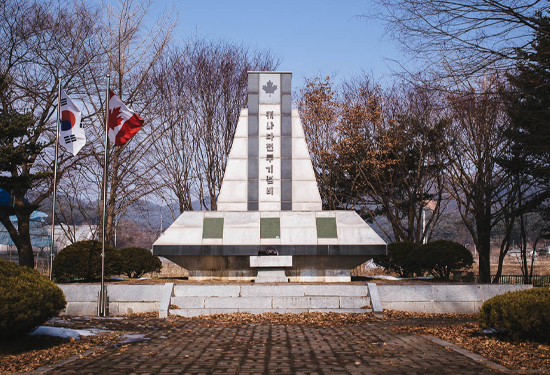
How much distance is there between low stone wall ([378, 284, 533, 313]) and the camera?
12953 millimetres

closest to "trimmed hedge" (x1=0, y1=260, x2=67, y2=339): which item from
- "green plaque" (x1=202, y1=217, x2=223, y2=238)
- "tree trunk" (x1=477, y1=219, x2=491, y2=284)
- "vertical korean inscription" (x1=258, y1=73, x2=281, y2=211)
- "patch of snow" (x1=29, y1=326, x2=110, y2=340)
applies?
"patch of snow" (x1=29, y1=326, x2=110, y2=340)

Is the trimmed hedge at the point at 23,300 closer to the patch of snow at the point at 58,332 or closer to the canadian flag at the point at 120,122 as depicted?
the patch of snow at the point at 58,332

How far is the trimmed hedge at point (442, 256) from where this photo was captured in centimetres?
1688

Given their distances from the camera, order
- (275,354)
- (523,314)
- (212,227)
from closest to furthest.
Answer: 1. (275,354)
2. (523,314)
3. (212,227)

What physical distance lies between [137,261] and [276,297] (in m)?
6.86

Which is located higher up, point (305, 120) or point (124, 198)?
point (305, 120)

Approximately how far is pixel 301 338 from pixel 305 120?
19.5 metres

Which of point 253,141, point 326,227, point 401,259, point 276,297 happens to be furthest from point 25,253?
point 401,259

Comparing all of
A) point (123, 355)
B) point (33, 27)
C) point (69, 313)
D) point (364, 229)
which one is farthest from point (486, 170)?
point (33, 27)

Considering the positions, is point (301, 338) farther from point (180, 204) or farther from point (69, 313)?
point (180, 204)

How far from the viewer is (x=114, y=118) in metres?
14.4

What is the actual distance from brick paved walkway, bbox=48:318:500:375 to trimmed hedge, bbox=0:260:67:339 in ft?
3.57

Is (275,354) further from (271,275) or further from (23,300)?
(271,275)

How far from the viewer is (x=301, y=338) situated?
9102 mm
